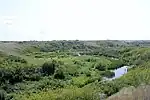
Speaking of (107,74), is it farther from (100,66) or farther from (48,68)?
(48,68)

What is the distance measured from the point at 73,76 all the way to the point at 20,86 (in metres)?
15.7

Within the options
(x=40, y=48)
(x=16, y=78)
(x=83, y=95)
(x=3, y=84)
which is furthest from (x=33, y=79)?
(x=40, y=48)

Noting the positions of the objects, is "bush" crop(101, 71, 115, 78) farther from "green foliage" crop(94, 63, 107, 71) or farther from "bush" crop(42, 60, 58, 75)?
"bush" crop(42, 60, 58, 75)

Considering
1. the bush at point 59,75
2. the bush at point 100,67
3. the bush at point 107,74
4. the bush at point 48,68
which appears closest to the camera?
the bush at point 59,75

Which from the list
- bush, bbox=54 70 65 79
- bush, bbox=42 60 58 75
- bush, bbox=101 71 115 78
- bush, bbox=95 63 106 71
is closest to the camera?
bush, bbox=54 70 65 79

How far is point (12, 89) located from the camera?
189 feet

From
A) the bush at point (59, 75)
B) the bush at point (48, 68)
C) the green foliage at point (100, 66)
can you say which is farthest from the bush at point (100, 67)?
the bush at point (59, 75)

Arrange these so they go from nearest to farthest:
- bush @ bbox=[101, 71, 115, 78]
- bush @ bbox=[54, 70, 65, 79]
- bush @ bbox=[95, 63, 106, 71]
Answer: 1. bush @ bbox=[54, 70, 65, 79]
2. bush @ bbox=[101, 71, 115, 78]
3. bush @ bbox=[95, 63, 106, 71]

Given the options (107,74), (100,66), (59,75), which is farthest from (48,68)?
(100,66)

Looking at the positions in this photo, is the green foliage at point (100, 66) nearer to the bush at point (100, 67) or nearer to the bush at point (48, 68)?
the bush at point (100, 67)

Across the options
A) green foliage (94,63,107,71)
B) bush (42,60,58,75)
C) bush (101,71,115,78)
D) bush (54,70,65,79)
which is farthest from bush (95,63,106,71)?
bush (54,70,65,79)

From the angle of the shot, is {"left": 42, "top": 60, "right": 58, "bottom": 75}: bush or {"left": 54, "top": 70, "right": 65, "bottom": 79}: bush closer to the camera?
{"left": 54, "top": 70, "right": 65, "bottom": 79}: bush

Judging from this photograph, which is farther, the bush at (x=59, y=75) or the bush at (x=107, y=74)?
the bush at (x=107, y=74)

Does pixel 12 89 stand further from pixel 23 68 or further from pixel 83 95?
pixel 83 95
